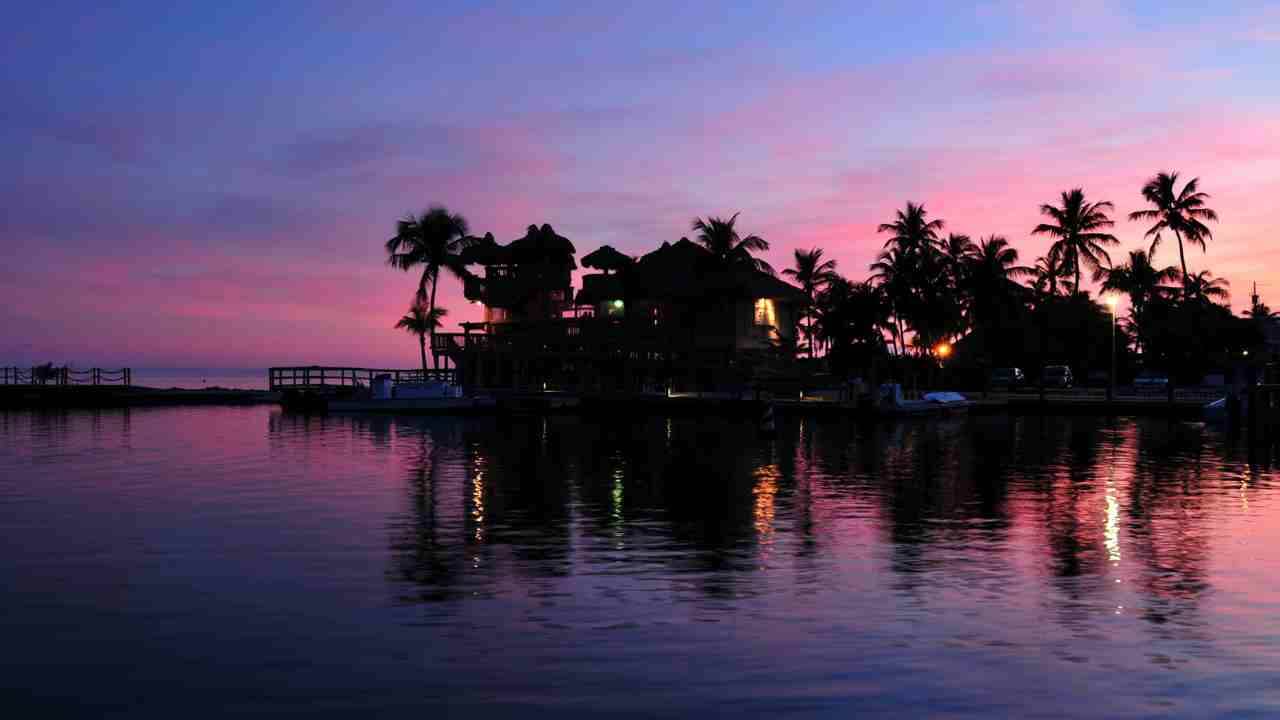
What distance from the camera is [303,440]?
43938mm

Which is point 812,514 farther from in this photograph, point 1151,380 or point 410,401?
point 1151,380

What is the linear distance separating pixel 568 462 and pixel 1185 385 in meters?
69.5

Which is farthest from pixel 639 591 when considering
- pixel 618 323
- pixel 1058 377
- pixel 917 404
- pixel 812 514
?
pixel 1058 377

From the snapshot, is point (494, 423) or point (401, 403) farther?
point (401, 403)

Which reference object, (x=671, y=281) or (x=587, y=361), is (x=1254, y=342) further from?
(x=587, y=361)

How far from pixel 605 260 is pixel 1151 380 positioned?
45160mm

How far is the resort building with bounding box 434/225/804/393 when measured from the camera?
240 ft

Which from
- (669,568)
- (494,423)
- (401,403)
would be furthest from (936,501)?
(401,403)

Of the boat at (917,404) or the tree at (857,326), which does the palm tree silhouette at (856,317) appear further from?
the boat at (917,404)

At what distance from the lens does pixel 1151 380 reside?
305ft

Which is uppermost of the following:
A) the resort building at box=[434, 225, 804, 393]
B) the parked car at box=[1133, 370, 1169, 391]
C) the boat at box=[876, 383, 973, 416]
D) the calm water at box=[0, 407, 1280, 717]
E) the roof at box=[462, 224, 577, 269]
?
the roof at box=[462, 224, 577, 269]

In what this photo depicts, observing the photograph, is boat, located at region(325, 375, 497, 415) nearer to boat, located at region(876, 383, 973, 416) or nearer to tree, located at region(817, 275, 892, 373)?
boat, located at region(876, 383, 973, 416)

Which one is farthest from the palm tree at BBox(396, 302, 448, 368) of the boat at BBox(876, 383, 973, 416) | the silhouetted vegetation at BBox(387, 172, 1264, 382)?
the boat at BBox(876, 383, 973, 416)

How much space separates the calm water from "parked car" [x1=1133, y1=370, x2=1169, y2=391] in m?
55.1
